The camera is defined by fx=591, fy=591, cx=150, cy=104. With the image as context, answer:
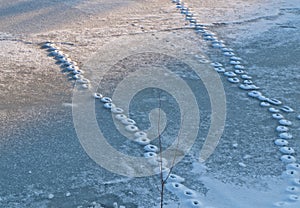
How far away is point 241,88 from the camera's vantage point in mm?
4402

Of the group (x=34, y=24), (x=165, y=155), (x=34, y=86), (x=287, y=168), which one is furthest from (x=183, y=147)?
(x=34, y=24)

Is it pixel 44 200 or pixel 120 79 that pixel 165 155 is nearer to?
pixel 44 200

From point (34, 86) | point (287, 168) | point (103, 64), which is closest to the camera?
point (287, 168)

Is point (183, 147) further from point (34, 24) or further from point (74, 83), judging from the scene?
point (34, 24)

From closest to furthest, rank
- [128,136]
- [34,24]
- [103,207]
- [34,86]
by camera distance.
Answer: [103,207], [128,136], [34,86], [34,24]

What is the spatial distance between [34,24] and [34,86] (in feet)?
4.83

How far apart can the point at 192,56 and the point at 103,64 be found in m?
0.77

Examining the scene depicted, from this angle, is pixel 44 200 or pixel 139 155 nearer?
pixel 44 200

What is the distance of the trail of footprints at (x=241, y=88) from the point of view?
315 cm

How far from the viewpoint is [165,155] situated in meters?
3.50

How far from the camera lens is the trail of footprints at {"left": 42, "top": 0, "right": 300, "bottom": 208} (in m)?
3.15

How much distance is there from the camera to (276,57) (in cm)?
506

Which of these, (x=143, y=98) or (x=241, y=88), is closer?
(x=143, y=98)

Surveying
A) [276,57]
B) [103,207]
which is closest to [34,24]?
[276,57]
